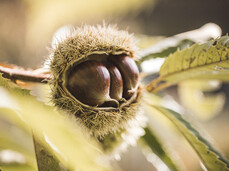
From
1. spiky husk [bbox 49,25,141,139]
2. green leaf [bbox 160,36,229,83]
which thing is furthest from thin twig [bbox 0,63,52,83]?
green leaf [bbox 160,36,229,83]

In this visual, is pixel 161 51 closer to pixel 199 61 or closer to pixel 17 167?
→ pixel 199 61

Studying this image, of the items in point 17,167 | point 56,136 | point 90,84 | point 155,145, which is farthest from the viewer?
point 155,145

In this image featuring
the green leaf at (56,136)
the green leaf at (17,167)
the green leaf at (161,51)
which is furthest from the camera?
the green leaf at (161,51)

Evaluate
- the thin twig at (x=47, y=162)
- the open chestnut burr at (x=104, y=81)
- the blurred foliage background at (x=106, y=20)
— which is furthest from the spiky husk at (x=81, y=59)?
the blurred foliage background at (x=106, y=20)

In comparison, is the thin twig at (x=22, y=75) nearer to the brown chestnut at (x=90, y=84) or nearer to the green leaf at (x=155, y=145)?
the brown chestnut at (x=90, y=84)

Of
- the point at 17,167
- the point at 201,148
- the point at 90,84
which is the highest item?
the point at 90,84

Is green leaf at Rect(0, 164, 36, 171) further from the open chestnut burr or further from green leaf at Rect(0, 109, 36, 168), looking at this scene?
the open chestnut burr

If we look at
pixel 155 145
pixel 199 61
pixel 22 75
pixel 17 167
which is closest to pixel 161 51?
pixel 199 61

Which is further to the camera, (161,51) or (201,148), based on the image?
(161,51)
